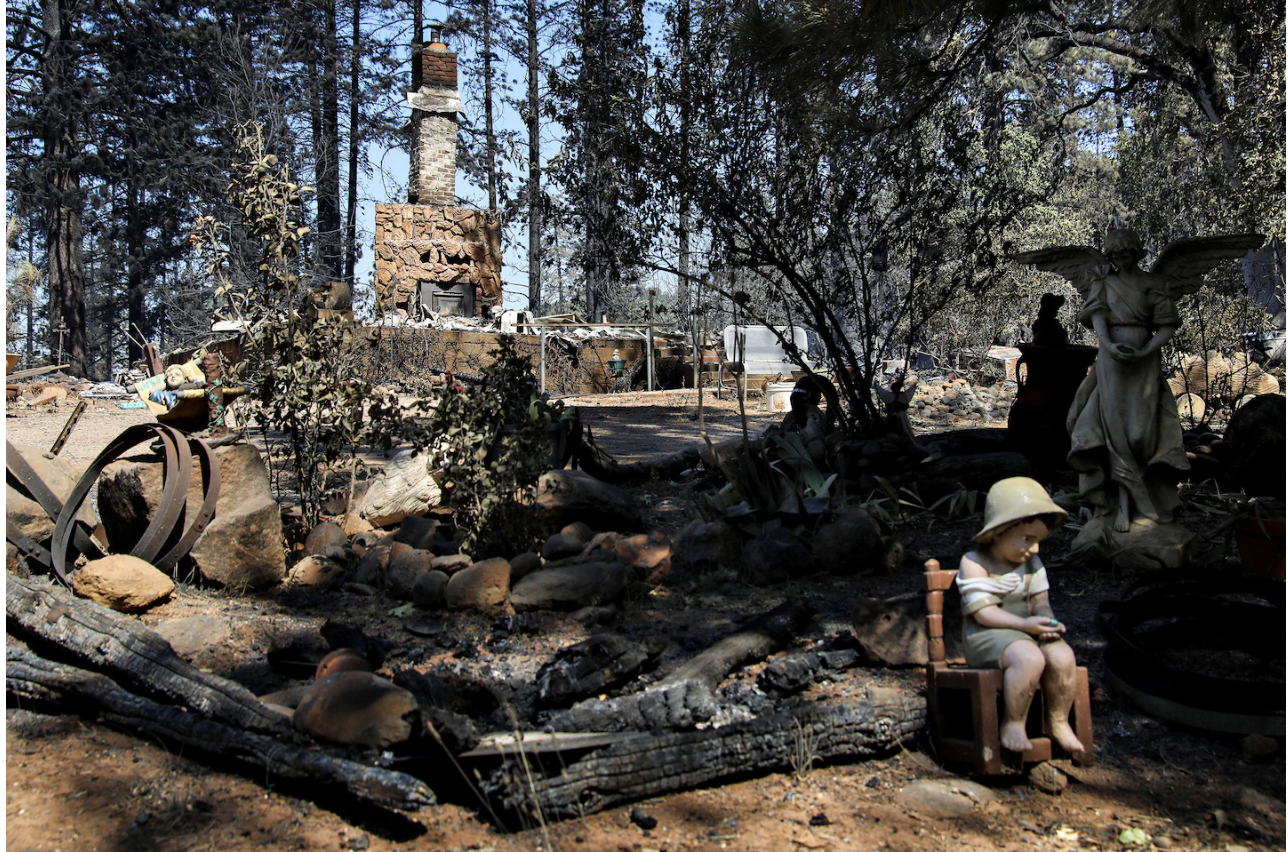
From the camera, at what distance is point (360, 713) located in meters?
2.70

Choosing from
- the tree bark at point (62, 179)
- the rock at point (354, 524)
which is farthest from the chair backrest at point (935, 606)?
the tree bark at point (62, 179)

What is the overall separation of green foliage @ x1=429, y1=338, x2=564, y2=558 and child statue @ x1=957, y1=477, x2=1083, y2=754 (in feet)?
8.96

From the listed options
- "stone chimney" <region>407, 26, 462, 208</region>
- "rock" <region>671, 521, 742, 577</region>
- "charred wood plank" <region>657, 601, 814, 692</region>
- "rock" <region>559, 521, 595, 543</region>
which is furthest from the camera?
"stone chimney" <region>407, 26, 462, 208</region>

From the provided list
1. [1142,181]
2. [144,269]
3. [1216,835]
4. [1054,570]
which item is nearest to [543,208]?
[1054,570]

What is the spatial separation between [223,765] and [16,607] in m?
1.25

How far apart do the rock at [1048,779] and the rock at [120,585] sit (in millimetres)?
3747

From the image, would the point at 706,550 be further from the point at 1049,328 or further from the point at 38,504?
the point at 1049,328

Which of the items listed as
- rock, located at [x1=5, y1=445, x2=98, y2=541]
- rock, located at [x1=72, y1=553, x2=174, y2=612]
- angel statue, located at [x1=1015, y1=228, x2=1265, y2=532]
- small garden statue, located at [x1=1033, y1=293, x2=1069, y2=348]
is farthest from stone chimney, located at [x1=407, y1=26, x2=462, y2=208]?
angel statue, located at [x1=1015, y1=228, x2=1265, y2=532]

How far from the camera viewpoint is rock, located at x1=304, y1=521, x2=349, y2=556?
17.3ft

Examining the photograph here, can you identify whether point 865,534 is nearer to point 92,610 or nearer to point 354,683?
point 354,683

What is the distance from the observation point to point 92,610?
3383mm

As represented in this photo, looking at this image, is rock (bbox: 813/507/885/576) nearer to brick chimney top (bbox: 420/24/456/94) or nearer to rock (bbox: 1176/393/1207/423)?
rock (bbox: 1176/393/1207/423)

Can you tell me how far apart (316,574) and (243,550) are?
0.40m

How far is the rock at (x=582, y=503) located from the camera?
5.73 metres
